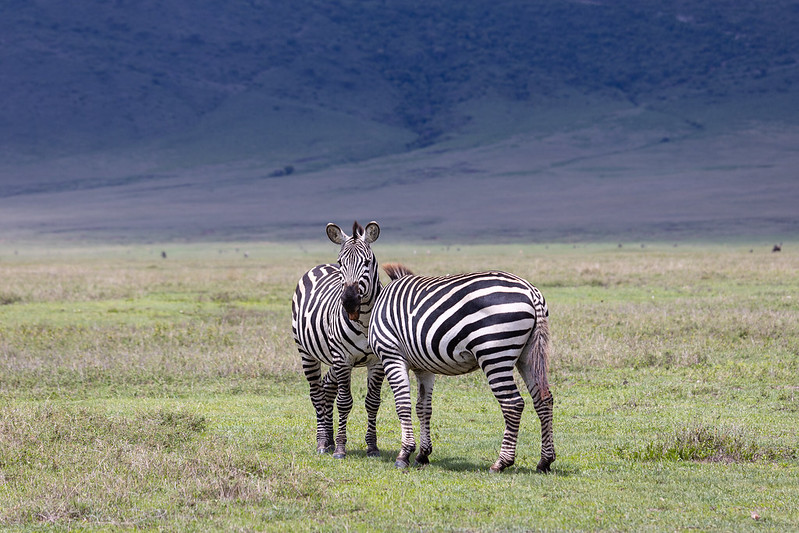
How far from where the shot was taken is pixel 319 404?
435 inches

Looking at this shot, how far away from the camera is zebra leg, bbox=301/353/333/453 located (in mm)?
10844

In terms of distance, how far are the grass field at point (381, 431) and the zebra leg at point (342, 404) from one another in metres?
0.14

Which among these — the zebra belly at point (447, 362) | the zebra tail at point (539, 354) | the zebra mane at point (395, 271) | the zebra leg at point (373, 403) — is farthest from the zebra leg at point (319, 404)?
the zebra tail at point (539, 354)

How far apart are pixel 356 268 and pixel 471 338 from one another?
1429 millimetres

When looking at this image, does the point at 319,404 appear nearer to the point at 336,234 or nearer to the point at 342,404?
the point at 342,404

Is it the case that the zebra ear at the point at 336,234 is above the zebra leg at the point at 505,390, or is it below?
above

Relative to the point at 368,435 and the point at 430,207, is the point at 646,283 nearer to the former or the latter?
the point at 368,435

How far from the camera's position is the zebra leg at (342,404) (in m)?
10.4

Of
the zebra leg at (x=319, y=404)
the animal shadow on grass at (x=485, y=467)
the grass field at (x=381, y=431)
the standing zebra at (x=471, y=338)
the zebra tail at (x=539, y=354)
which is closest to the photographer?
the grass field at (x=381, y=431)

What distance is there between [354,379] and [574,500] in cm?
785

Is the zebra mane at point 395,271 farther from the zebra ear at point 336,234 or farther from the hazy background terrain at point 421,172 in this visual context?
the hazy background terrain at point 421,172

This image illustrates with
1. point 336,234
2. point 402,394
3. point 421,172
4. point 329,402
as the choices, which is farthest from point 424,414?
point 421,172

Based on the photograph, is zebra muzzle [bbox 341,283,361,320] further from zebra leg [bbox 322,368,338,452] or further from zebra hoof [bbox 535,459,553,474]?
zebra hoof [bbox 535,459,553,474]

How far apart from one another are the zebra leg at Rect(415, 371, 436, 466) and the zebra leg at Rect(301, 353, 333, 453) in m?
1.38
